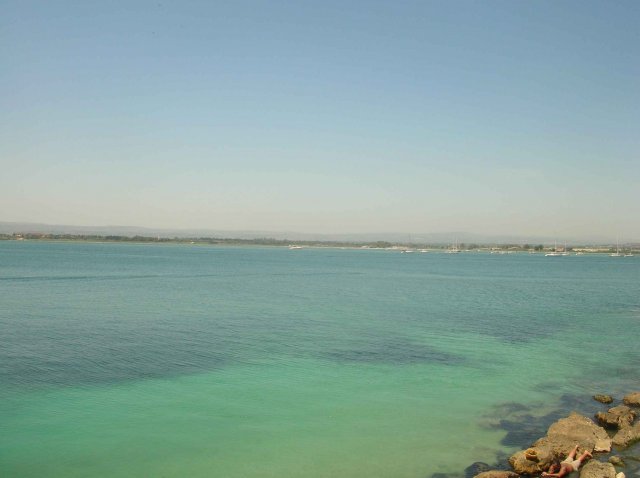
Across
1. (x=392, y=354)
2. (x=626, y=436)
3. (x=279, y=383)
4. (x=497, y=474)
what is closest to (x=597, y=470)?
(x=497, y=474)

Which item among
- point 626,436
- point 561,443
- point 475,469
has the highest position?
point 561,443

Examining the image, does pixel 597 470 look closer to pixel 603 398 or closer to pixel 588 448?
pixel 588 448

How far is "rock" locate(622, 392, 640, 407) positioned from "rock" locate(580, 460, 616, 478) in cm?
646

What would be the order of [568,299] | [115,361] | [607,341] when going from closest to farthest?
[115,361] < [607,341] < [568,299]

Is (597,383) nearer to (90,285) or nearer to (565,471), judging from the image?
(565,471)

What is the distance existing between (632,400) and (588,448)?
5.71m

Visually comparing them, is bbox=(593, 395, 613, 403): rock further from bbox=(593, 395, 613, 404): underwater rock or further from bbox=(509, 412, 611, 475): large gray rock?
bbox=(509, 412, 611, 475): large gray rock

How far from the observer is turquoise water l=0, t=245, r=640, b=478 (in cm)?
1338

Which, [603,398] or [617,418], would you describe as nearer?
[617,418]

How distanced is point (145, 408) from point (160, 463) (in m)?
3.88

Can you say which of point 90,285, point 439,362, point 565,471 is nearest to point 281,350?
point 439,362

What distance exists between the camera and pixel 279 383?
19.6m

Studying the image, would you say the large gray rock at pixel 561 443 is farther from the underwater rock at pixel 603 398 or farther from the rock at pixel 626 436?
the underwater rock at pixel 603 398

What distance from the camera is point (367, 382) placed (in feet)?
65.2
